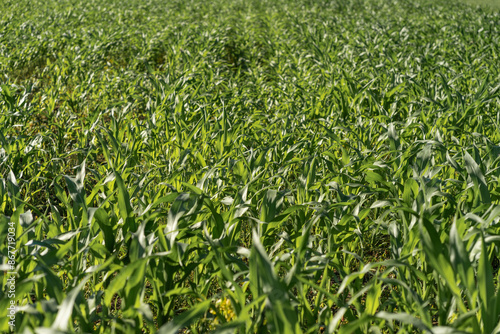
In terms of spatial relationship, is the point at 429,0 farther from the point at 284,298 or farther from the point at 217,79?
the point at 284,298

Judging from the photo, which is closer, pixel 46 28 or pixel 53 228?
pixel 53 228

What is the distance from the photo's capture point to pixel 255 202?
264 centimetres

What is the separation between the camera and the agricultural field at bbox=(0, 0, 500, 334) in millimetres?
1609

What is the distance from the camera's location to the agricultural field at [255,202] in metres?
1.61

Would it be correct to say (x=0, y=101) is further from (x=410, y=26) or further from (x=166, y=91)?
(x=410, y=26)

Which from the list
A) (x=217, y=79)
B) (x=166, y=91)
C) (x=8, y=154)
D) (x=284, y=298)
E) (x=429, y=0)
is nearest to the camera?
(x=284, y=298)

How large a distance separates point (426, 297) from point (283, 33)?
7.83m

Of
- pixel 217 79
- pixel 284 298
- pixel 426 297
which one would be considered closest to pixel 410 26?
pixel 217 79

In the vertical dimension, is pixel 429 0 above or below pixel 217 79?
below

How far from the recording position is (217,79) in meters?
5.44

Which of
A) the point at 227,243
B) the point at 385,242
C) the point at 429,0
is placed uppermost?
the point at 227,243

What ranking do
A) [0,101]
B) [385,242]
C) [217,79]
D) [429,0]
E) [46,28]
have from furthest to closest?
[429,0] < [46,28] < [217,79] < [0,101] < [385,242]

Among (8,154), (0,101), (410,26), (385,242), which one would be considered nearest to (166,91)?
(0,101)

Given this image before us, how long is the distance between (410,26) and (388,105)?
666 centimetres
